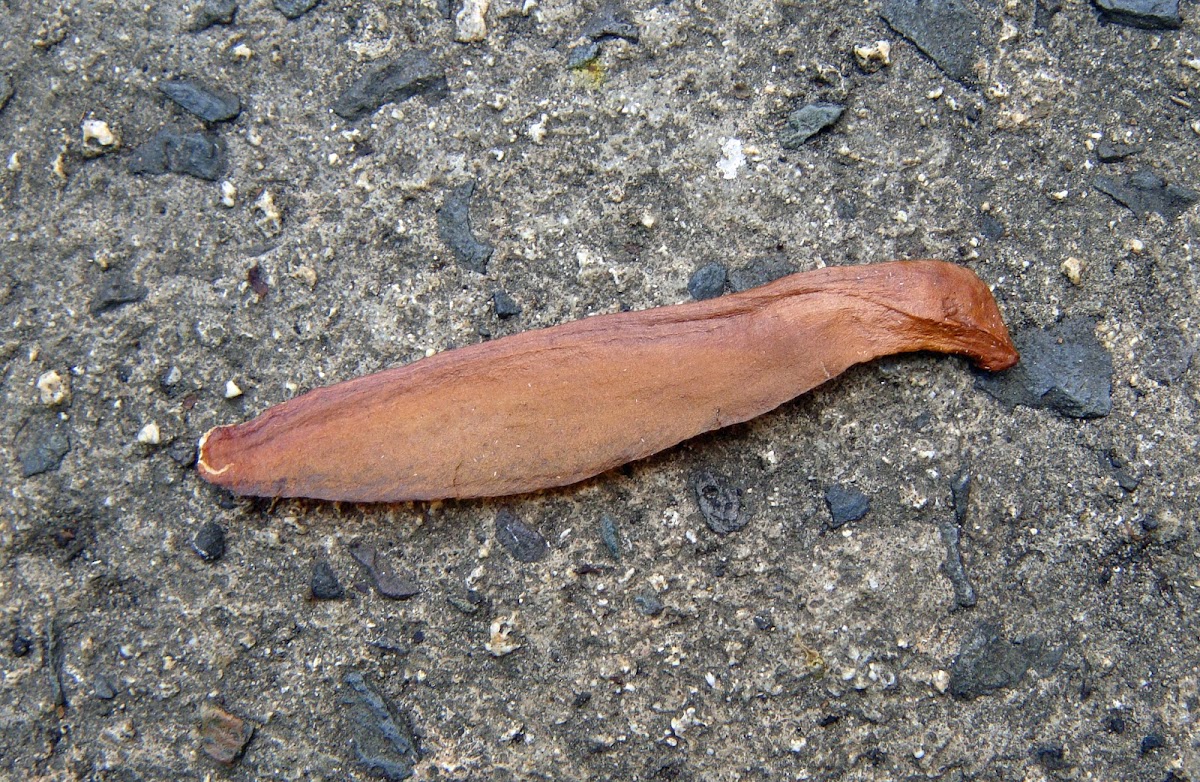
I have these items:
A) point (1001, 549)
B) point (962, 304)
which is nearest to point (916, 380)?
point (962, 304)

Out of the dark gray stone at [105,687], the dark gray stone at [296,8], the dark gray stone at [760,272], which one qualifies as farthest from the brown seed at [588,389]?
the dark gray stone at [296,8]

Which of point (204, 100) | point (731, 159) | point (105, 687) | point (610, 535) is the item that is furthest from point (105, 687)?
point (731, 159)

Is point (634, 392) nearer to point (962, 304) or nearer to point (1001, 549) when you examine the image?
point (962, 304)

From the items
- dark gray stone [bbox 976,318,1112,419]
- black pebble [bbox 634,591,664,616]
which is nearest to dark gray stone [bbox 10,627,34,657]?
black pebble [bbox 634,591,664,616]

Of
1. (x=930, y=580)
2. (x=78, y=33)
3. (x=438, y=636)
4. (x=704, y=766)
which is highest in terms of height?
(x=78, y=33)

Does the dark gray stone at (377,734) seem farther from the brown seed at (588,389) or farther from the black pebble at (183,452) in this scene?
the black pebble at (183,452)

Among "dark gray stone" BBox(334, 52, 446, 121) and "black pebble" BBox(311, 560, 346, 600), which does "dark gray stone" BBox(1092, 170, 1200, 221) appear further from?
"black pebble" BBox(311, 560, 346, 600)
